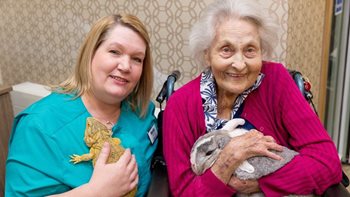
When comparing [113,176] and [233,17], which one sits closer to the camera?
[113,176]

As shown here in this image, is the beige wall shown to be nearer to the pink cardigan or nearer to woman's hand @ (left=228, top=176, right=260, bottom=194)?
the pink cardigan

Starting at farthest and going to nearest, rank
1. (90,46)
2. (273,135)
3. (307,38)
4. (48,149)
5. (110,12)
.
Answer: (110,12)
(307,38)
(273,135)
(90,46)
(48,149)

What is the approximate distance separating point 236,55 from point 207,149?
0.36 m

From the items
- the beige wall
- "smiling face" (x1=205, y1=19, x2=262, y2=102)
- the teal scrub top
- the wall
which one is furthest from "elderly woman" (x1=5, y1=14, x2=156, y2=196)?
the wall

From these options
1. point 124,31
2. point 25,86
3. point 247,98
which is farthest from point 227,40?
point 25,86

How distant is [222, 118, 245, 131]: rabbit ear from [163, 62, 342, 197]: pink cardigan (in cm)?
5

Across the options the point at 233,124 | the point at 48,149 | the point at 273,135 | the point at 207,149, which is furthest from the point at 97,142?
the point at 273,135

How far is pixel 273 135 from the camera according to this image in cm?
141

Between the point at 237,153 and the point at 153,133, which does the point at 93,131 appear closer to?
the point at 153,133

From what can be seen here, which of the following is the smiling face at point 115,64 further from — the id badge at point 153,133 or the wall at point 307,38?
the wall at point 307,38

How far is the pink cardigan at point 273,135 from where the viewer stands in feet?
4.04

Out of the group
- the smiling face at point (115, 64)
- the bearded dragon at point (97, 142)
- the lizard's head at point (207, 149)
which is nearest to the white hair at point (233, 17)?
the smiling face at point (115, 64)

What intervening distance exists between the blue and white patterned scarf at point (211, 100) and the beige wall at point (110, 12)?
0.35 m

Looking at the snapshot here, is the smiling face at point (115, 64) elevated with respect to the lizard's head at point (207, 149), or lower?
elevated
